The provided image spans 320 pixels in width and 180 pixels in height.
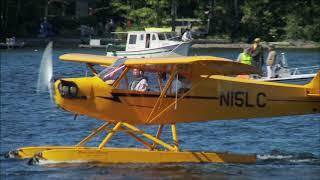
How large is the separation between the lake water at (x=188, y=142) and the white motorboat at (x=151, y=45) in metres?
10.8

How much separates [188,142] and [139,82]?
393cm

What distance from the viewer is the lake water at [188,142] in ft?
46.3

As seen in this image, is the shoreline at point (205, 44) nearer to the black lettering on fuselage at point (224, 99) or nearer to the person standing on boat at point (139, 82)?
the person standing on boat at point (139, 82)

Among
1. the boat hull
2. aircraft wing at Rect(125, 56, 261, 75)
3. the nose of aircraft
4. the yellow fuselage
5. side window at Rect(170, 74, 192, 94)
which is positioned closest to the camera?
aircraft wing at Rect(125, 56, 261, 75)

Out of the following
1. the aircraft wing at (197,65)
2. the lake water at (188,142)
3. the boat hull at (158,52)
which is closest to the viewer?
the aircraft wing at (197,65)

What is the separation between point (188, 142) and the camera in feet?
60.0

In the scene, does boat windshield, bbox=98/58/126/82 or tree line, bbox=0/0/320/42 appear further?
tree line, bbox=0/0/320/42

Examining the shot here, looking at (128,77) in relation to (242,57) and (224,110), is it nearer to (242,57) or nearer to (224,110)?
(224,110)

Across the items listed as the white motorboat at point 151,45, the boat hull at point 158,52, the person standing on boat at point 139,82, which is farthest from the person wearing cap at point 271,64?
the white motorboat at point 151,45

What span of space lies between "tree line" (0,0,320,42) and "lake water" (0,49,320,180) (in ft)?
141

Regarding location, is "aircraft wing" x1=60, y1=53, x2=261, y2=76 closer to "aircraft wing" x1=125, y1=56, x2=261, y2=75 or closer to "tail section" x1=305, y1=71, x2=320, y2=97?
"aircraft wing" x1=125, y1=56, x2=261, y2=75

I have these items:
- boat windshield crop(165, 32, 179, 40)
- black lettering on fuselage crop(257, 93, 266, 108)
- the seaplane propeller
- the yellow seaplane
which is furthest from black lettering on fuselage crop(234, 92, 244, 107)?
boat windshield crop(165, 32, 179, 40)

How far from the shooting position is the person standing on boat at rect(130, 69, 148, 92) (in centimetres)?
1474

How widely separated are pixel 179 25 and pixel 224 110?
61738 mm
